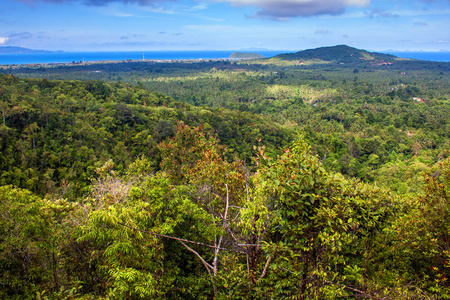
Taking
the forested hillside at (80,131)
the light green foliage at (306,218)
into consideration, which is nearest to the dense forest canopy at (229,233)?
the light green foliage at (306,218)

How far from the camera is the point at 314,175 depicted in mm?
3939

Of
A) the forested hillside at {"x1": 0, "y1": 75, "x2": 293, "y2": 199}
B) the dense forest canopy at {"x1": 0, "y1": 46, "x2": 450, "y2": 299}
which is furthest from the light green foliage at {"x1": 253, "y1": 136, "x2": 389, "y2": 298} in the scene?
the forested hillside at {"x1": 0, "y1": 75, "x2": 293, "y2": 199}

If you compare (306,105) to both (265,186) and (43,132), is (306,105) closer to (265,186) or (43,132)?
(43,132)

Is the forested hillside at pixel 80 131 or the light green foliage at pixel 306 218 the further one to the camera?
the forested hillside at pixel 80 131

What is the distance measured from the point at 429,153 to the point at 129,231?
61.6m

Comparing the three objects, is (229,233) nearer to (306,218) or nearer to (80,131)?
(306,218)

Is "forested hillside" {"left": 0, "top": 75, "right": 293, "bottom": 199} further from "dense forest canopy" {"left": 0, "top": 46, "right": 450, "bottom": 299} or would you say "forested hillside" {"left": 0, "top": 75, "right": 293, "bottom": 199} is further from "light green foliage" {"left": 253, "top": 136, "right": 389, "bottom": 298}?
"light green foliage" {"left": 253, "top": 136, "right": 389, "bottom": 298}

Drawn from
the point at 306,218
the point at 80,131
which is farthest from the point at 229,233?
the point at 80,131

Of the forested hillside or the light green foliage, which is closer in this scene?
the light green foliage

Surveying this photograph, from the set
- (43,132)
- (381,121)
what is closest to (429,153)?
(381,121)

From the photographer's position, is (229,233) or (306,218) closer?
(306,218)

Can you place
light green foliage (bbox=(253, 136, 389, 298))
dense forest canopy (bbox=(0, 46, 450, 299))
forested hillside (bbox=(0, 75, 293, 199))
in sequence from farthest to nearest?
forested hillside (bbox=(0, 75, 293, 199))
dense forest canopy (bbox=(0, 46, 450, 299))
light green foliage (bbox=(253, 136, 389, 298))

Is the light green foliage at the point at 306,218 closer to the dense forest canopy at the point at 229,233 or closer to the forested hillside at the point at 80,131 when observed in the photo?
the dense forest canopy at the point at 229,233

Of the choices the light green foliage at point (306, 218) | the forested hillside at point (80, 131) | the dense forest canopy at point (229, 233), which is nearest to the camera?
the light green foliage at point (306, 218)
